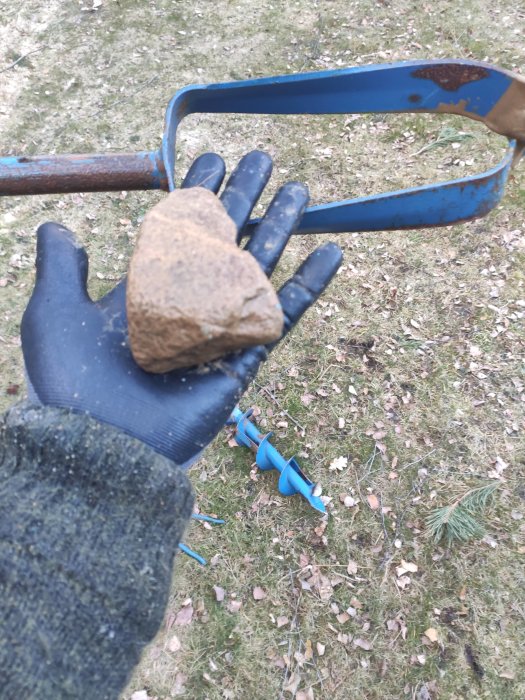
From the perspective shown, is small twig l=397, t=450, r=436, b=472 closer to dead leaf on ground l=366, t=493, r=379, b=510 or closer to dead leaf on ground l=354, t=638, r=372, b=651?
dead leaf on ground l=366, t=493, r=379, b=510

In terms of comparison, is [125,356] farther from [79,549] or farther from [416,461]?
[416,461]

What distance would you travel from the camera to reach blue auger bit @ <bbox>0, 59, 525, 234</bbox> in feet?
5.87

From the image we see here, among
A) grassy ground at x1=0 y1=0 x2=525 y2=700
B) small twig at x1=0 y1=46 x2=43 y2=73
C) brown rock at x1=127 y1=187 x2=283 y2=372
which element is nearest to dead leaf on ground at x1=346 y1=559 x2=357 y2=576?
grassy ground at x1=0 y1=0 x2=525 y2=700

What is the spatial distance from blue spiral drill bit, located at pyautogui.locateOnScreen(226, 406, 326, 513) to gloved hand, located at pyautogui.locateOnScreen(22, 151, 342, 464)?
1013 millimetres

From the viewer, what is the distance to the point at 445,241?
11.6 ft

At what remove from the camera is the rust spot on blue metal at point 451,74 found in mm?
1828

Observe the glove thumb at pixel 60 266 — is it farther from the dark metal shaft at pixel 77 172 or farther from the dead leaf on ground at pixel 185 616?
the dead leaf on ground at pixel 185 616

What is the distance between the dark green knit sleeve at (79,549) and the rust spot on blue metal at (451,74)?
4.98 feet

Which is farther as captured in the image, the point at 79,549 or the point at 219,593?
the point at 219,593

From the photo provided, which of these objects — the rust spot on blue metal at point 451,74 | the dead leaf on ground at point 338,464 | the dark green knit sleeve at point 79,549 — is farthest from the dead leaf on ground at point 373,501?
the rust spot on blue metal at point 451,74

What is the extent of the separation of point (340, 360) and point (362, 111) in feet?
4.75

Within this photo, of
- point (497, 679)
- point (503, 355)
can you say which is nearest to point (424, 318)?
point (503, 355)

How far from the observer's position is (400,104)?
6.59 feet

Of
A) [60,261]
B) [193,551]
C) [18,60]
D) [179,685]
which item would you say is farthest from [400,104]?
[18,60]
